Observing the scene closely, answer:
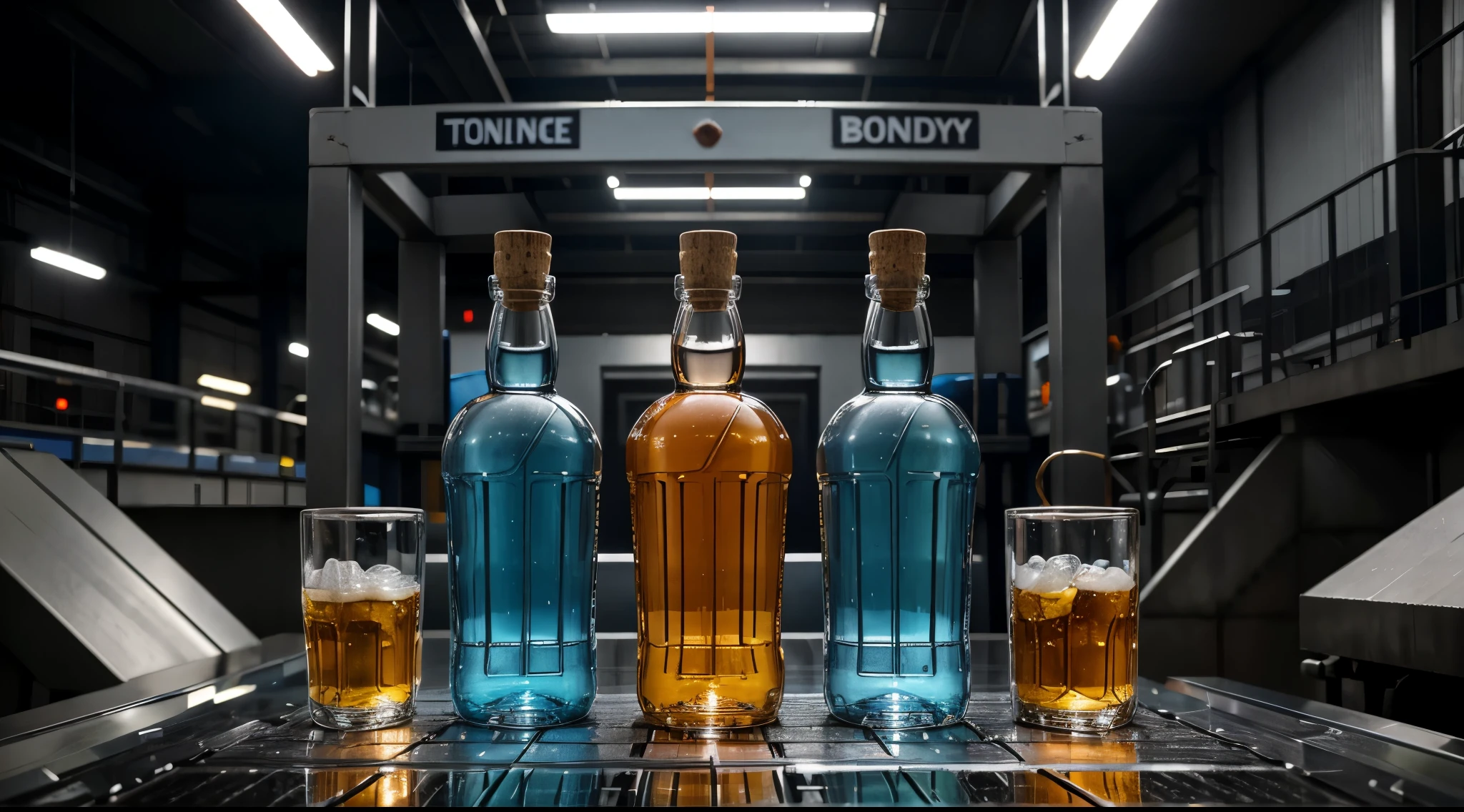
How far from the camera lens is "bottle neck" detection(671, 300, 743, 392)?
0.64 metres

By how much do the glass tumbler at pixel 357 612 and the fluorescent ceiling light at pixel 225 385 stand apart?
8.64m

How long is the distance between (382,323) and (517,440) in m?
8.30

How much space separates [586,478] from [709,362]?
0.11 metres

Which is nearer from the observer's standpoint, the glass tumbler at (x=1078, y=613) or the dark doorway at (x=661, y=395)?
the glass tumbler at (x=1078, y=613)

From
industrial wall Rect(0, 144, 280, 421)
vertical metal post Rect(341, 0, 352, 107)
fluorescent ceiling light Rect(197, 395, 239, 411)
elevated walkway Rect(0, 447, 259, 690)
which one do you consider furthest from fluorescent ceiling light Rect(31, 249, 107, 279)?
vertical metal post Rect(341, 0, 352, 107)

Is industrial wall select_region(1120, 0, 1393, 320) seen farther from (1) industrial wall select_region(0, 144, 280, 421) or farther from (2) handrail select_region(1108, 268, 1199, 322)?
(1) industrial wall select_region(0, 144, 280, 421)

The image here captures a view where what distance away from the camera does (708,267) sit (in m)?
0.63

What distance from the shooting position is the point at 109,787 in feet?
1.56

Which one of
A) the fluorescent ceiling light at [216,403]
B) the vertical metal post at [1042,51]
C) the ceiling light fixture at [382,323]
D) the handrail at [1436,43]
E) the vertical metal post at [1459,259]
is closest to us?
the vertical metal post at [1042,51]

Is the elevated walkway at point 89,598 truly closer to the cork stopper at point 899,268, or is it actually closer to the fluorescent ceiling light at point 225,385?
the cork stopper at point 899,268

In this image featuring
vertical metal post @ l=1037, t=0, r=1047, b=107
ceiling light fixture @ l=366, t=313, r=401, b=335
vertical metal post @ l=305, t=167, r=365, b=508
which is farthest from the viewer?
ceiling light fixture @ l=366, t=313, r=401, b=335

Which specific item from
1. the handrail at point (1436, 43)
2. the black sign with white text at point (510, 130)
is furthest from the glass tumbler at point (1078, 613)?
the handrail at point (1436, 43)

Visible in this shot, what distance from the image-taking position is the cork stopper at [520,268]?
0.64 meters

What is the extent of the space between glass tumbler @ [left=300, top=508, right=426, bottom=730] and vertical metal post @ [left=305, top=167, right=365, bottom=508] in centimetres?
81
